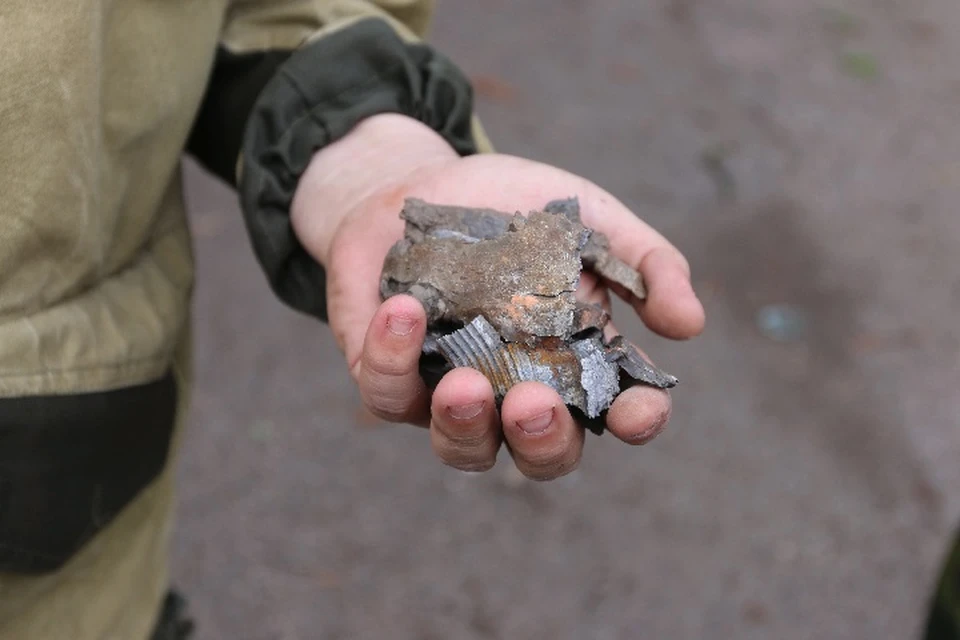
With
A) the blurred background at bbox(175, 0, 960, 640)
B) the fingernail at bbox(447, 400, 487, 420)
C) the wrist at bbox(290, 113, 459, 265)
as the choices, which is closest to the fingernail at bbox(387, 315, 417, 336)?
the fingernail at bbox(447, 400, 487, 420)

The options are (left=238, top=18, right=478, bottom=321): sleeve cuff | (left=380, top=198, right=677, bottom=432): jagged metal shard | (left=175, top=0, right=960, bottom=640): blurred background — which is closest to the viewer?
(left=380, top=198, right=677, bottom=432): jagged metal shard

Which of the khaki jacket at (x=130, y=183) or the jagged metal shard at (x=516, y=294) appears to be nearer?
the khaki jacket at (x=130, y=183)

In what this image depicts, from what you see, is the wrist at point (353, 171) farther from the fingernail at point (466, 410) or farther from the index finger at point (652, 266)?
the fingernail at point (466, 410)

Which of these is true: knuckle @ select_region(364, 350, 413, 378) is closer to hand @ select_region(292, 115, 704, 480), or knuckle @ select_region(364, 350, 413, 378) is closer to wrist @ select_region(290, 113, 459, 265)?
hand @ select_region(292, 115, 704, 480)

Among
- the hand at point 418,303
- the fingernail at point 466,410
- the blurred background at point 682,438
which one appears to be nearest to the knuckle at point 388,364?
the hand at point 418,303

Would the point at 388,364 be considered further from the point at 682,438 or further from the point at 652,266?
the point at 682,438

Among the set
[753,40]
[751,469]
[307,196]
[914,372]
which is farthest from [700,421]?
[753,40]
